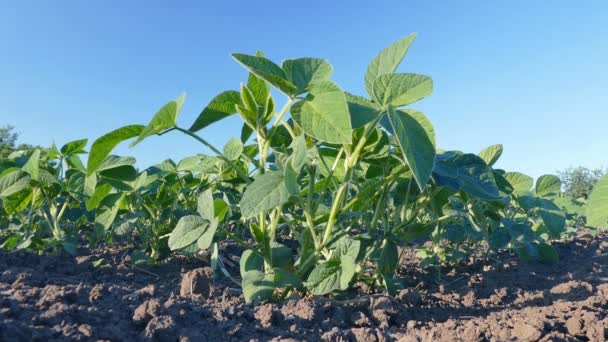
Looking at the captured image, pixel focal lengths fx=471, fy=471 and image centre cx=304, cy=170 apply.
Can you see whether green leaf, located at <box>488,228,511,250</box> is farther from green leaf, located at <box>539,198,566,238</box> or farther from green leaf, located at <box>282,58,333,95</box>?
green leaf, located at <box>282,58,333,95</box>

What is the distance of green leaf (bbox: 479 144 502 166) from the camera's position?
6.71ft

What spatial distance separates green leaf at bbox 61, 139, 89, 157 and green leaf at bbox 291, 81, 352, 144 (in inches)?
71.1

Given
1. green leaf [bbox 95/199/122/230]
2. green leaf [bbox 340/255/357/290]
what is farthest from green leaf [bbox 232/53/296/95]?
green leaf [bbox 95/199/122/230]

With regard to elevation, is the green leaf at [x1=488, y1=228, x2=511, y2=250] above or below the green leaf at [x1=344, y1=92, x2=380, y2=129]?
below

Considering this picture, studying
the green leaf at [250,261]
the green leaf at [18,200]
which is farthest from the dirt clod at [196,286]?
the green leaf at [18,200]

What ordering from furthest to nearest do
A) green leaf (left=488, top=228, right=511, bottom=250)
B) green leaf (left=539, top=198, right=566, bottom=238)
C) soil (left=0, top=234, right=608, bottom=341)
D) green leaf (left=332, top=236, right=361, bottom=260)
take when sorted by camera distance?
green leaf (left=539, top=198, right=566, bottom=238)
green leaf (left=488, top=228, right=511, bottom=250)
green leaf (left=332, top=236, right=361, bottom=260)
soil (left=0, top=234, right=608, bottom=341)

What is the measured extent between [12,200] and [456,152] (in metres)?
2.20

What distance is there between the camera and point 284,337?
1258mm

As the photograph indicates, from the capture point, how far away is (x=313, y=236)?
1568 mm

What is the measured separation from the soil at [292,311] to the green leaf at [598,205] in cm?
30

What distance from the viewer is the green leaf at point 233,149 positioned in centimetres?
179

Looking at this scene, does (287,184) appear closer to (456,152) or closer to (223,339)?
(223,339)

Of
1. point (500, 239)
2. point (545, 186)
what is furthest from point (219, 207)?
point (545, 186)

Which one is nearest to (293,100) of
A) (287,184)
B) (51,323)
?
(287,184)
